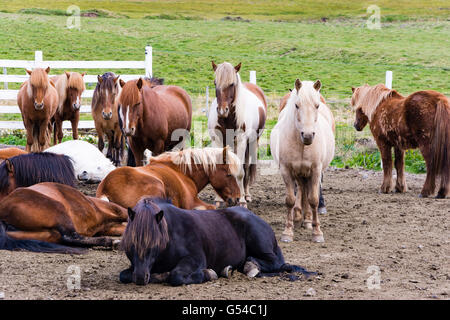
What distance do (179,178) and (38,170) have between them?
1517mm

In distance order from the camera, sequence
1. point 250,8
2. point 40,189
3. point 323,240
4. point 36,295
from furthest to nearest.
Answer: point 250,8, point 323,240, point 40,189, point 36,295

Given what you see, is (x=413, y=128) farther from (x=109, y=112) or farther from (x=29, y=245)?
(x=29, y=245)

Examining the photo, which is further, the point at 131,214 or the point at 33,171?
the point at 33,171

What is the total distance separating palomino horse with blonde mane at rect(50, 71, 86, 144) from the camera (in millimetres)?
12102

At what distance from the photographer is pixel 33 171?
21.9ft

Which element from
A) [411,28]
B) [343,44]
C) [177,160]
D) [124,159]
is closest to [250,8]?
[411,28]

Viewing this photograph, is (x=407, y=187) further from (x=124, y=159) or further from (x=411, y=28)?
(x=411, y=28)

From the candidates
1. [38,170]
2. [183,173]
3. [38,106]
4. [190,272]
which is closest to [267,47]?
[38,106]

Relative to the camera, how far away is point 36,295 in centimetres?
418

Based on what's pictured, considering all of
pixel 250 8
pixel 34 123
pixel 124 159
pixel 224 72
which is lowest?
pixel 124 159

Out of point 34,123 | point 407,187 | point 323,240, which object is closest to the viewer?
point 323,240

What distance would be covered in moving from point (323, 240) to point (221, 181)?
1.25 m

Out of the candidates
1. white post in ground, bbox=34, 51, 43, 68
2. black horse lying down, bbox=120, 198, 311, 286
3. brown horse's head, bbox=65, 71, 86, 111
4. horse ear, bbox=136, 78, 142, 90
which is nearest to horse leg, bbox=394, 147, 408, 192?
horse ear, bbox=136, 78, 142, 90

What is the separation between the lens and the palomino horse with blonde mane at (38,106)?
10727 millimetres
